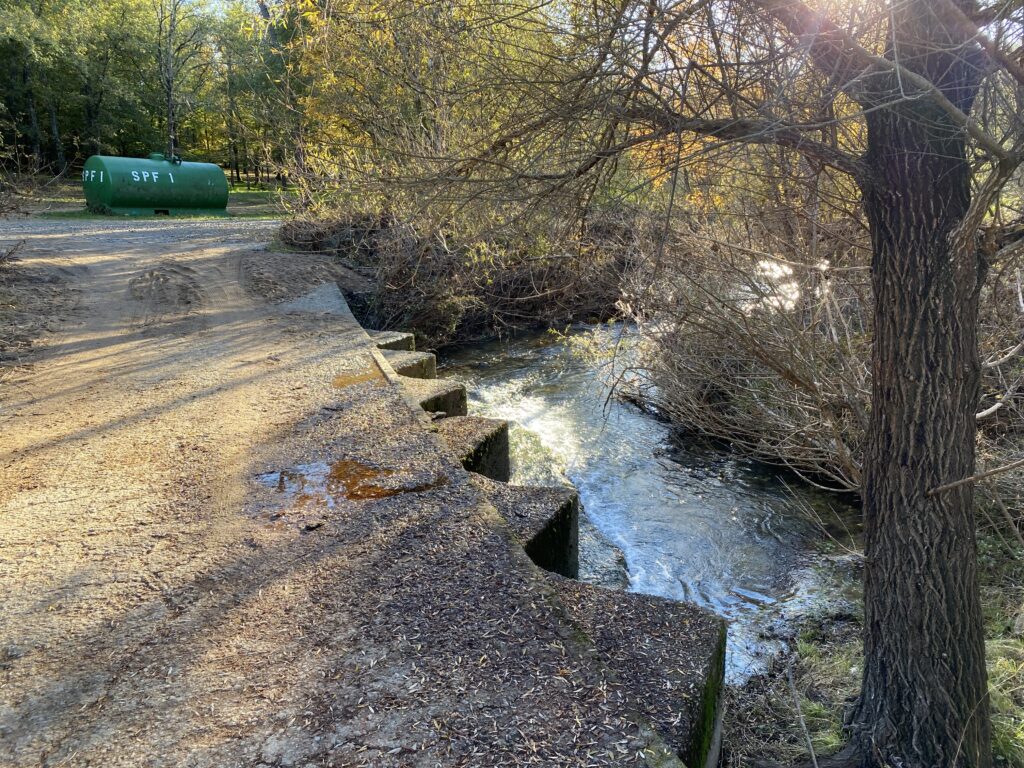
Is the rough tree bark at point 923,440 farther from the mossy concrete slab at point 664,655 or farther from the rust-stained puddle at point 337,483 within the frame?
the rust-stained puddle at point 337,483

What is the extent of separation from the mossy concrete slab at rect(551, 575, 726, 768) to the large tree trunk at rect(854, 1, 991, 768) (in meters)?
0.77

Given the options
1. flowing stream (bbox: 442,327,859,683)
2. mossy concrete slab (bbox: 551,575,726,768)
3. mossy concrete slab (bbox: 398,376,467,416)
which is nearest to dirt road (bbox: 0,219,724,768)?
mossy concrete slab (bbox: 551,575,726,768)

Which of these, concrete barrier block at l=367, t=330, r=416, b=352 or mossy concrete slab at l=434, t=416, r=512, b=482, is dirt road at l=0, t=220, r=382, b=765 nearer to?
concrete barrier block at l=367, t=330, r=416, b=352

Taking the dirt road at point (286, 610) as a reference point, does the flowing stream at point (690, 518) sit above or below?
below

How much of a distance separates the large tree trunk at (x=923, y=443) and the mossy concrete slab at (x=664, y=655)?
0.77 m

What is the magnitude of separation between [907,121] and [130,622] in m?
3.63

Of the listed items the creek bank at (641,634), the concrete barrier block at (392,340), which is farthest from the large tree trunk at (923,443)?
the concrete barrier block at (392,340)

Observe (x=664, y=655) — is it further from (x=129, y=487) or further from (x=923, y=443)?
(x=129, y=487)

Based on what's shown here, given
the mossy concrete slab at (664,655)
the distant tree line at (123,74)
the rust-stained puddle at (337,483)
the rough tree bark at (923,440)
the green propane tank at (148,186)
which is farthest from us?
the distant tree line at (123,74)

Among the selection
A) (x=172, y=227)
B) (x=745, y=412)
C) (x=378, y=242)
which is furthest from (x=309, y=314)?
(x=172, y=227)

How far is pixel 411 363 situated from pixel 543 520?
3.86m

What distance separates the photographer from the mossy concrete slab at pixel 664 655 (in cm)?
254

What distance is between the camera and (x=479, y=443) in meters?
5.06

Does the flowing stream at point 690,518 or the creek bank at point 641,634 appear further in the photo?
the flowing stream at point 690,518
